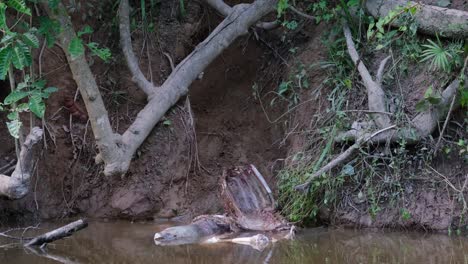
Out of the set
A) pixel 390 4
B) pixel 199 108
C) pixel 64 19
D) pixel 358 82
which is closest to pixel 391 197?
pixel 358 82

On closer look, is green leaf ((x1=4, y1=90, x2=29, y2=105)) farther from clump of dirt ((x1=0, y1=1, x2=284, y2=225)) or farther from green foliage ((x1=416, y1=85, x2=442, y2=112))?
green foliage ((x1=416, y1=85, x2=442, y2=112))

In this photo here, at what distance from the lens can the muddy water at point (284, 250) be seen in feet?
13.7

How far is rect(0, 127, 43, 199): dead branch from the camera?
4641mm

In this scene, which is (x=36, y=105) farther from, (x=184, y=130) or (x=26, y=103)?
(x=184, y=130)

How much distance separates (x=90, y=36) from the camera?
600 centimetres

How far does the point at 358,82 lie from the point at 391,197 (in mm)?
1021

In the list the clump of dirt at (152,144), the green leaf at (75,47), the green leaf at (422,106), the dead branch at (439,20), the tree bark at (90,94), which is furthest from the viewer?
the clump of dirt at (152,144)

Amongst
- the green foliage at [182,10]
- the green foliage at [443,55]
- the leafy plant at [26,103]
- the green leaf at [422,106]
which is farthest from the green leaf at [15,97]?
the green foliage at [443,55]

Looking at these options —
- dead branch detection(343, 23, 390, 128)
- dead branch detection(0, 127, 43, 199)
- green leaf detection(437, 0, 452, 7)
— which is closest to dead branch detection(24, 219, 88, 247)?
dead branch detection(0, 127, 43, 199)

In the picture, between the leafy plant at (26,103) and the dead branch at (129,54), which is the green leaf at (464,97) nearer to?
the dead branch at (129,54)

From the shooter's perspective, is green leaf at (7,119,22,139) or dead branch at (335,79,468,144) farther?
dead branch at (335,79,468,144)

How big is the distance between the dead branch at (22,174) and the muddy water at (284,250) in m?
0.50

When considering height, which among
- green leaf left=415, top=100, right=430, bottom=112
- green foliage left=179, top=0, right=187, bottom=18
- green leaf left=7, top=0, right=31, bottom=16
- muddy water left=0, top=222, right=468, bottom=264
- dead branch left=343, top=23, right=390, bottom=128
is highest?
green foliage left=179, top=0, right=187, bottom=18

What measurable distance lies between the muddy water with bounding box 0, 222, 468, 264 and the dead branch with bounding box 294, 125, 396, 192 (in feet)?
1.12
